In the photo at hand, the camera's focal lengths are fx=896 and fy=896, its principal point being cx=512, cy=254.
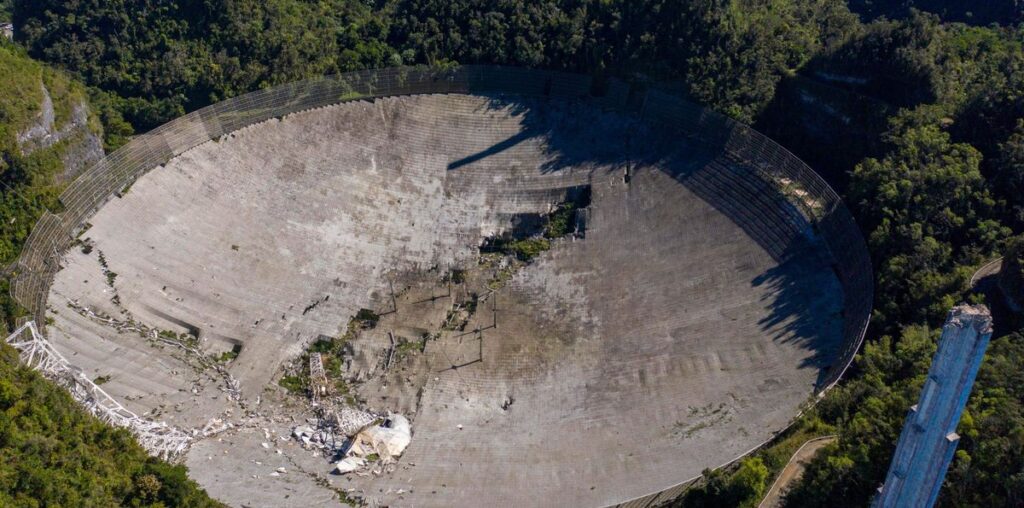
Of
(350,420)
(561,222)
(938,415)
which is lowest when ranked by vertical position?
(938,415)

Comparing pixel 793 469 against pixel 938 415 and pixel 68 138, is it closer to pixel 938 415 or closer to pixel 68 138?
A: pixel 938 415

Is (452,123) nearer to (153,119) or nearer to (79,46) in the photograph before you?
(153,119)

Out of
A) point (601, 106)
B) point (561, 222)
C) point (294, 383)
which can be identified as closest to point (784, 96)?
point (601, 106)

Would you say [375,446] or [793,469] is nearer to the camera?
[793,469]

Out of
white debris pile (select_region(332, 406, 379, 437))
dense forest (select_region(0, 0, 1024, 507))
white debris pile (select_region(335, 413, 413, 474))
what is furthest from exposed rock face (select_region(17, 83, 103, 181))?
white debris pile (select_region(335, 413, 413, 474))

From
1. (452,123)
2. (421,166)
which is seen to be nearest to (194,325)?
(421,166)
